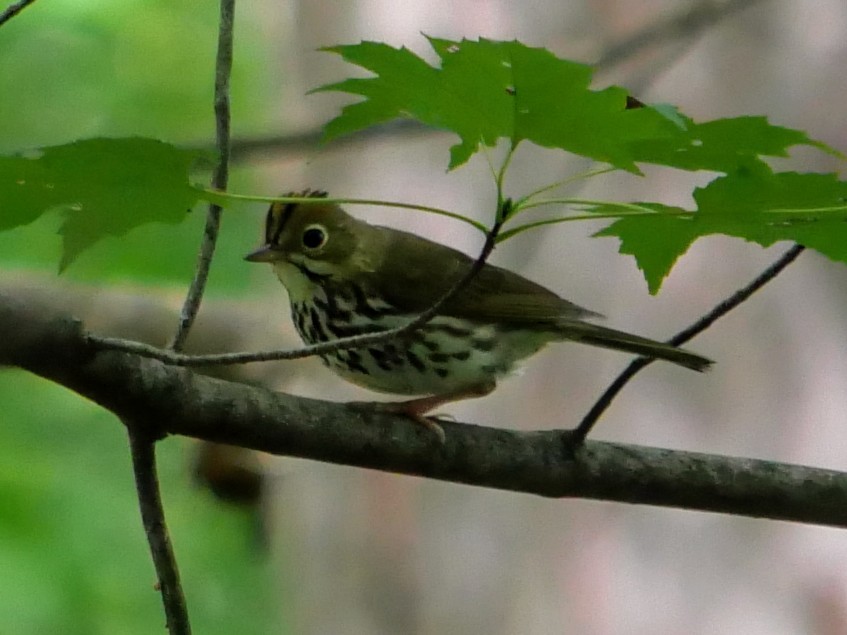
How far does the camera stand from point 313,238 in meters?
2.66

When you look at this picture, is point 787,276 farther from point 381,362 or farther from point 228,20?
point 228,20

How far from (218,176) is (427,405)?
0.72m

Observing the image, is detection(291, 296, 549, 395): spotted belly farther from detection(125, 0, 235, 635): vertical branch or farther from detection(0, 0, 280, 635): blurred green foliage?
detection(0, 0, 280, 635): blurred green foliage

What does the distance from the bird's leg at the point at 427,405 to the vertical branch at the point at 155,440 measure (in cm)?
32

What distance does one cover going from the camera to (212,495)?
449cm

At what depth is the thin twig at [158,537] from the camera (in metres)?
1.60

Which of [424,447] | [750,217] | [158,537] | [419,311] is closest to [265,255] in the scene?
[419,311]

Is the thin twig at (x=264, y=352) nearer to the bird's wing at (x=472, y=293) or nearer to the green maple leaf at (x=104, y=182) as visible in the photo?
the green maple leaf at (x=104, y=182)

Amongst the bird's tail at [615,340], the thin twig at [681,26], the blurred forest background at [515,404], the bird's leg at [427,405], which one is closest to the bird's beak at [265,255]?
the blurred forest background at [515,404]

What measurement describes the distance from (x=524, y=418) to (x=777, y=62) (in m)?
1.17

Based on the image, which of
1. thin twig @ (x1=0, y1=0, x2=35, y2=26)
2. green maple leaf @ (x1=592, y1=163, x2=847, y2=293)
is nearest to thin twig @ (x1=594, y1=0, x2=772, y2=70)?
green maple leaf @ (x1=592, y1=163, x2=847, y2=293)

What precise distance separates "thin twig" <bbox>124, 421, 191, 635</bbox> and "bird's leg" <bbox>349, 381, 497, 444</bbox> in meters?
0.36

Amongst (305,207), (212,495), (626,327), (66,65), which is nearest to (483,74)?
(305,207)

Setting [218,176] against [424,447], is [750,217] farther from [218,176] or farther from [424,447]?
[218,176]
